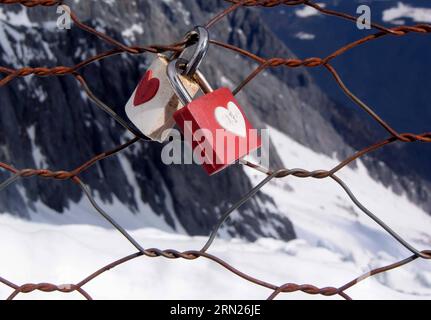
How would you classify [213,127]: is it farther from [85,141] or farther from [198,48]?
[85,141]

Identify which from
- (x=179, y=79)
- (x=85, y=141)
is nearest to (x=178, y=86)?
(x=179, y=79)

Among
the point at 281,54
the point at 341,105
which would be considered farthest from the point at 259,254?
the point at 341,105

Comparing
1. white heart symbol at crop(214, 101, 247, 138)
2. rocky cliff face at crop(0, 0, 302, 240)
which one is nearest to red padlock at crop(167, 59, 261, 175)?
white heart symbol at crop(214, 101, 247, 138)

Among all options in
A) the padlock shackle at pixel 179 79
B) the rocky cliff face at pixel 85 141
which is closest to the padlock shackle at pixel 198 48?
the padlock shackle at pixel 179 79

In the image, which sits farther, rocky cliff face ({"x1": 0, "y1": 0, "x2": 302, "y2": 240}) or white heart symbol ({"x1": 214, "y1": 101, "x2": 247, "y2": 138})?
rocky cliff face ({"x1": 0, "y1": 0, "x2": 302, "y2": 240})

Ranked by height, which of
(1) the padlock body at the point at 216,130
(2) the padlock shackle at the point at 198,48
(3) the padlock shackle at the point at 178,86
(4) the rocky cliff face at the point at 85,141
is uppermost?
(4) the rocky cliff face at the point at 85,141

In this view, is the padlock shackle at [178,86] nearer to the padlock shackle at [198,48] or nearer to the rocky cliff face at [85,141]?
the padlock shackle at [198,48]

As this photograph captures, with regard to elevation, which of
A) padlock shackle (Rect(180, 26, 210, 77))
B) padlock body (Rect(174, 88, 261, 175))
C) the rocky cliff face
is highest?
the rocky cliff face

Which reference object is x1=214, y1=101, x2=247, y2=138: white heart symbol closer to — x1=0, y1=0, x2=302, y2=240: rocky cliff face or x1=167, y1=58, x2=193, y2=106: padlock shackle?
x1=167, y1=58, x2=193, y2=106: padlock shackle

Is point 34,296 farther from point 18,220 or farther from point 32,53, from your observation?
point 32,53
